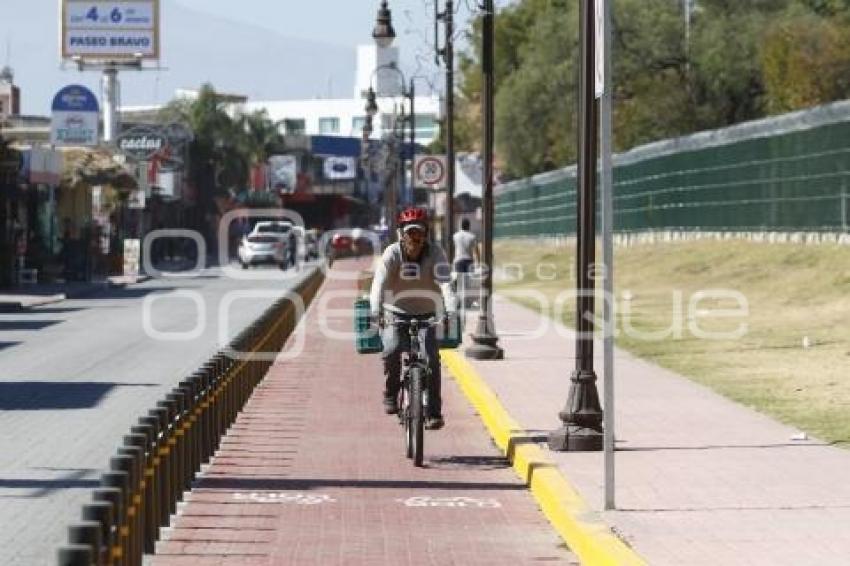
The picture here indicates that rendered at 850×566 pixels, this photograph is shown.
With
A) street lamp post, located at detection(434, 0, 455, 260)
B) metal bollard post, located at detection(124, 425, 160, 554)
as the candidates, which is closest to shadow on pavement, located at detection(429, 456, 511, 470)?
metal bollard post, located at detection(124, 425, 160, 554)

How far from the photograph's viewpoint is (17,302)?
156 ft

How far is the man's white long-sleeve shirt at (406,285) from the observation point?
665 inches

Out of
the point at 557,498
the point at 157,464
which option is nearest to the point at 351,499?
the point at 557,498

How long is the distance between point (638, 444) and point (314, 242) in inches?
3621

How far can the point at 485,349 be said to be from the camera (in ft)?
90.4

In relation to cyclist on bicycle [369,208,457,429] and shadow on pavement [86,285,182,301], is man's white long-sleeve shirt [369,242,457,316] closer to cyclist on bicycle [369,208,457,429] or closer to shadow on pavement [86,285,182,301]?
cyclist on bicycle [369,208,457,429]

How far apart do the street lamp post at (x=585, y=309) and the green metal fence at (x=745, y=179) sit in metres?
31.3

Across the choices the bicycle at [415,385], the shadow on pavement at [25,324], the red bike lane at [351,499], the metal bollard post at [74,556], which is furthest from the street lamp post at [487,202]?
the metal bollard post at [74,556]

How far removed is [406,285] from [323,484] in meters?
2.82

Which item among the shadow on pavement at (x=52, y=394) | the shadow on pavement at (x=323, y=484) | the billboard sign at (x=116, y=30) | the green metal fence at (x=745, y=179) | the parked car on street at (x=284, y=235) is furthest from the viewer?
the billboard sign at (x=116, y=30)

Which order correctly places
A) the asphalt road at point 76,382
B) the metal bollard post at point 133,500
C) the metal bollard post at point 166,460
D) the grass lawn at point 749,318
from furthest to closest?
the grass lawn at point 749,318, the asphalt road at point 76,382, the metal bollard post at point 166,460, the metal bollard post at point 133,500

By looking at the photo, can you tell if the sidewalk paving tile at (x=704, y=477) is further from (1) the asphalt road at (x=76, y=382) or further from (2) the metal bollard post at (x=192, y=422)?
(1) the asphalt road at (x=76, y=382)

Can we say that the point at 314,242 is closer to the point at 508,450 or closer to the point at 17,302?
the point at 17,302

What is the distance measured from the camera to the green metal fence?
4856 centimetres
